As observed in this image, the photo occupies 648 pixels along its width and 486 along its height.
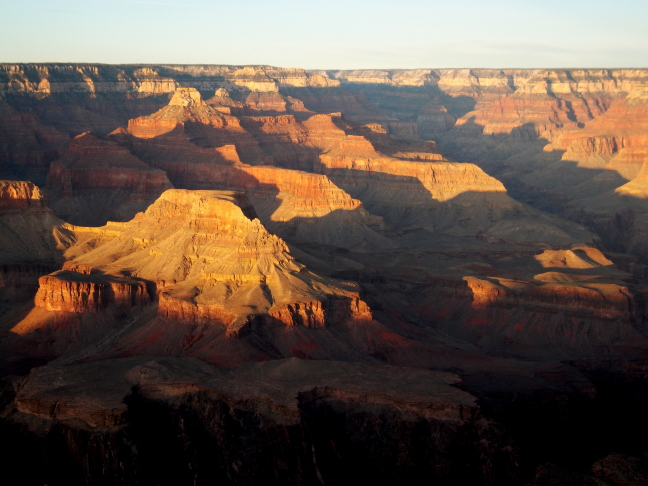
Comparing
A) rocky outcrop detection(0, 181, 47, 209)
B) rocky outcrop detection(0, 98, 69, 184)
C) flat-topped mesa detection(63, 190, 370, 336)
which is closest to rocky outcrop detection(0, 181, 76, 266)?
rocky outcrop detection(0, 181, 47, 209)

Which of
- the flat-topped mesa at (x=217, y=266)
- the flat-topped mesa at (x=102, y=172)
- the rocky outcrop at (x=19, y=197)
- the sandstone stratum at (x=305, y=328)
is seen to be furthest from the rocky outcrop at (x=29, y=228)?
the flat-topped mesa at (x=102, y=172)

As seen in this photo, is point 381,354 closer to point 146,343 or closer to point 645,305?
point 146,343

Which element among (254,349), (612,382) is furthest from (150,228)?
(612,382)

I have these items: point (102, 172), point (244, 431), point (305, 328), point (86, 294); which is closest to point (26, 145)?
point (102, 172)

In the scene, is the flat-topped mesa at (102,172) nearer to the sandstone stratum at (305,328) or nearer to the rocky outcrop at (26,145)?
the sandstone stratum at (305,328)

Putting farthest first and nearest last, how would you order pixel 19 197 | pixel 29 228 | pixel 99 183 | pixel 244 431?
pixel 99 183 < pixel 19 197 < pixel 29 228 < pixel 244 431

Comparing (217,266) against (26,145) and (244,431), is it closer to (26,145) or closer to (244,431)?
(244,431)
